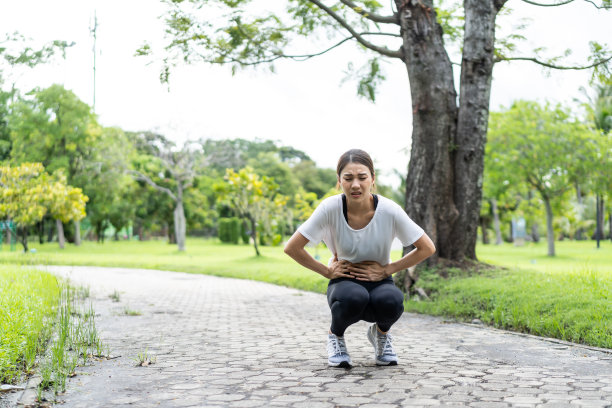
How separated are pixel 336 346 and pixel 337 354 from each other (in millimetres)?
58

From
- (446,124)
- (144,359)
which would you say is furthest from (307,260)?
(446,124)

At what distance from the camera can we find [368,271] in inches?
171

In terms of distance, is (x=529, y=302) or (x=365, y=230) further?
(x=529, y=302)

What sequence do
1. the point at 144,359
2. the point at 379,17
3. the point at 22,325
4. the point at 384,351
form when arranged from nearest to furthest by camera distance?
the point at 384,351 < the point at 144,359 < the point at 22,325 < the point at 379,17

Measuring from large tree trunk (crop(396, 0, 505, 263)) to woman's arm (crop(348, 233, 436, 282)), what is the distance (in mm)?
5114

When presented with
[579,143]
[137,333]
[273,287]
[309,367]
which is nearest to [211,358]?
[309,367]

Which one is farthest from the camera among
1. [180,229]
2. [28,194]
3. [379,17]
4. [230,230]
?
[230,230]

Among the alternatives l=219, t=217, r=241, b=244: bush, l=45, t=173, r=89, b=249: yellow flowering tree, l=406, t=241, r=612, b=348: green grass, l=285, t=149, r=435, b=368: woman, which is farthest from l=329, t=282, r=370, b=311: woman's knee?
l=219, t=217, r=241, b=244: bush

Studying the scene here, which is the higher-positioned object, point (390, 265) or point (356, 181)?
point (356, 181)

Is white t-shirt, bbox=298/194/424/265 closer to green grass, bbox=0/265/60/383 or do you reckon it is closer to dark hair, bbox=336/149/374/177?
dark hair, bbox=336/149/374/177

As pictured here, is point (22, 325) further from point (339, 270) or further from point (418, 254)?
point (418, 254)

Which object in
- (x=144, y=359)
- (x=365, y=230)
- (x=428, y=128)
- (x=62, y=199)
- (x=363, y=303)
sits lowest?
(x=144, y=359)

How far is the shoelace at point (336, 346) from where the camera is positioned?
441 cm

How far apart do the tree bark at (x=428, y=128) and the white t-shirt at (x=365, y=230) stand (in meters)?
5.23
